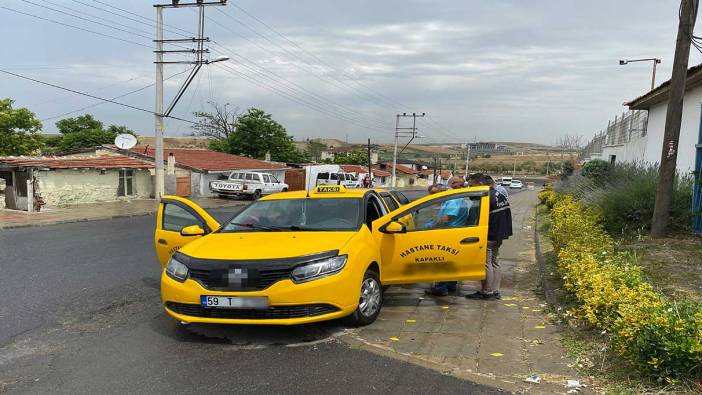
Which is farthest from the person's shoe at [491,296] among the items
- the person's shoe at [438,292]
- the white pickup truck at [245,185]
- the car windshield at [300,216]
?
the white pickup truck at [245,185]

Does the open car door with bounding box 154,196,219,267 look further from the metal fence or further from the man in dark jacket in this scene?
the metal fence

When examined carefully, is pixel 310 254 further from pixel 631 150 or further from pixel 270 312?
pixel 631 150

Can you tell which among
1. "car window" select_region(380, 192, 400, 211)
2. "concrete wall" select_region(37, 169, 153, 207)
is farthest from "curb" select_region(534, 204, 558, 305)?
"concrete wall" select_region(37, 169, 153, 207)

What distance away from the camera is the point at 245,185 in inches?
1264

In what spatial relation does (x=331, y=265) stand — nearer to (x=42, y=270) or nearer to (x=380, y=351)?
(x=380, y=351)

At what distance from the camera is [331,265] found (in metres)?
4.77

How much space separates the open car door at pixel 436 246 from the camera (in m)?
5.84

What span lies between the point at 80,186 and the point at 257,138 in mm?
25937

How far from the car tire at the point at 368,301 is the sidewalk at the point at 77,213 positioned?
14843 millimetres

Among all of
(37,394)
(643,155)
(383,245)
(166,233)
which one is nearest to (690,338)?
(383,245)

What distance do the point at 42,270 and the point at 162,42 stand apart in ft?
69.0

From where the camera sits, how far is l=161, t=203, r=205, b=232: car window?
649cm

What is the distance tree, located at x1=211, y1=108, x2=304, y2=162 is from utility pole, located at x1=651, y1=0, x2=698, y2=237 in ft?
143

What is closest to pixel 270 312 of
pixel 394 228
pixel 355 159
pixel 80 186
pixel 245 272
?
pixel 245 272
